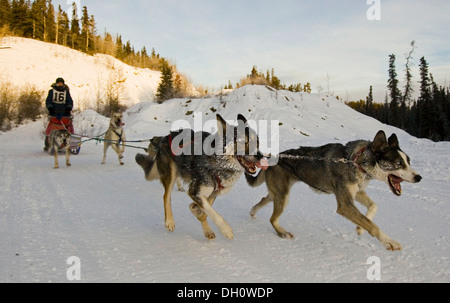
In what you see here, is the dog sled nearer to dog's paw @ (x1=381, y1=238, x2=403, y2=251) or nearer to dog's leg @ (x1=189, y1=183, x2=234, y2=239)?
dog's leg @ (x1=189, y1=183, x2=234, y2=239)

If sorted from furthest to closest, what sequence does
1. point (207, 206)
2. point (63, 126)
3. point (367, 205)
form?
point (63, 126) < point (367, 205) < point (207, 206)

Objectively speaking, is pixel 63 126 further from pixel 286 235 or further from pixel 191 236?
pixel 286 235

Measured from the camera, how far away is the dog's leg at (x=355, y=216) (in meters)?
3.17

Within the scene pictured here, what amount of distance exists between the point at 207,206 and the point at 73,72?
1788 inches

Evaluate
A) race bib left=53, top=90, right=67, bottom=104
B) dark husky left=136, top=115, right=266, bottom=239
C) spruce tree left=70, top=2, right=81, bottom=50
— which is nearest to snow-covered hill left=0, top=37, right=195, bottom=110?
spruce tree left=70, top=2, right=81, bottom=50

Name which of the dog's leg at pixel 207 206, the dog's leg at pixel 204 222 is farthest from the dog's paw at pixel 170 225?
the dog's leg at pixel 207 206

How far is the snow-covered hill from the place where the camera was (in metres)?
36.2

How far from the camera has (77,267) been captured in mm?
2871

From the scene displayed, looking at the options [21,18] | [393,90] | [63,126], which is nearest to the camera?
[63,126]

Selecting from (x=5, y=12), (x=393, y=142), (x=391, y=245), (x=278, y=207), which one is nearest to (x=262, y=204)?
(x=278, y=207)

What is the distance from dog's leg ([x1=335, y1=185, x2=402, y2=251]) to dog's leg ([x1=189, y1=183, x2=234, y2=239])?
1333mm

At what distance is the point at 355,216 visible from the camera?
3.39 m
